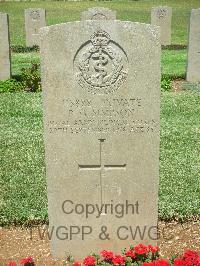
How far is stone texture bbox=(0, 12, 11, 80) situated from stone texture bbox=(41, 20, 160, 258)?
27.5ft

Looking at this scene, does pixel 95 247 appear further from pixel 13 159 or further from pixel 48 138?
pixel 13 159

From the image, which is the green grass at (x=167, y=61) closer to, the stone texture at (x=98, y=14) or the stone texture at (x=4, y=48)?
the stone texture at (x=4, y=48)

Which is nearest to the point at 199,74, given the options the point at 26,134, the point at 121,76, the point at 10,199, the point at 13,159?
the point at 26,134

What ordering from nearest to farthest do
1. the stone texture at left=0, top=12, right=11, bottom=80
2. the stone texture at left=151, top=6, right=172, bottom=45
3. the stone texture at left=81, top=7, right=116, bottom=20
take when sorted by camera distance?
the stone texture at left=0, top=12, right=11, bottom=80
the stone texture at left=81, top=7, right=116, bottom=20
the stone texture at left=151, top=6, right=172, bottom=45

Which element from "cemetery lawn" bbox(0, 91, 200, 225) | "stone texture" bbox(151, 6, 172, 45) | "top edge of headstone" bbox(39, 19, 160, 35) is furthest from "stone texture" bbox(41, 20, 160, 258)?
"stone texture" bbox(151, 6, 172, 45)

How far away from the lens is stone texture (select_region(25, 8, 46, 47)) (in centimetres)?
1898

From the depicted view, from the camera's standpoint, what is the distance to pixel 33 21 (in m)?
19.2

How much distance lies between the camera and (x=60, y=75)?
3674mm

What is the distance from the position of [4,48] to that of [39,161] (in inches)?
244

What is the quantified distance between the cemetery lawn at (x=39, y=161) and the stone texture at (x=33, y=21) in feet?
32.9

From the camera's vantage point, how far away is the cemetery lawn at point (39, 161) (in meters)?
5.04

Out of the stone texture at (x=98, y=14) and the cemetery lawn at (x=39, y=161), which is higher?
the stone texture at (x=98, y=14)

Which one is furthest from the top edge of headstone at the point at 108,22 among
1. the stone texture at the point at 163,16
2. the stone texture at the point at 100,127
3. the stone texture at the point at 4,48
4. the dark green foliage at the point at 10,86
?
the stone texture at the point at 163,16

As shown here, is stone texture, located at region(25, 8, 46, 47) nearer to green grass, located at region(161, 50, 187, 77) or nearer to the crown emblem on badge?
green grass, located at region(161, 50, 187, 77)
